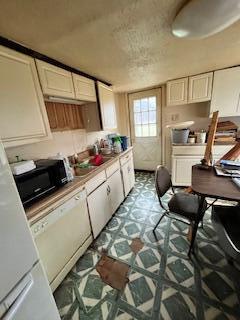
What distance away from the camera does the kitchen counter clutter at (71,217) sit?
1126 millimetres

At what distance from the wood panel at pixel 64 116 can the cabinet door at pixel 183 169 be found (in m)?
1.83

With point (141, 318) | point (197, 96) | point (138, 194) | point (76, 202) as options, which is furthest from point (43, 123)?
point (197, 96)

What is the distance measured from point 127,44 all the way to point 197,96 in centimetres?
171

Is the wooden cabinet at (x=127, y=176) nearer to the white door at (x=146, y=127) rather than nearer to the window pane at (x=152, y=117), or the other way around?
the white door at (x=146, y=127)

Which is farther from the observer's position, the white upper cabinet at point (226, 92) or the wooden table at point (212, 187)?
the white upper cabinet at point (226, 92)

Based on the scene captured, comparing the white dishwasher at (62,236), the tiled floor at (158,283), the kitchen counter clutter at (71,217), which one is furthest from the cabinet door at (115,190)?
the white dishwasher at (62,236)

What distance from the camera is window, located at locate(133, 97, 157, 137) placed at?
328 centimetres

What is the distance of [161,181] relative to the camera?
5.61 feet

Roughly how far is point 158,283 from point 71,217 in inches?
38.2

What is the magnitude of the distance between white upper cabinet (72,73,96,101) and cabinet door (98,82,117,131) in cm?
16

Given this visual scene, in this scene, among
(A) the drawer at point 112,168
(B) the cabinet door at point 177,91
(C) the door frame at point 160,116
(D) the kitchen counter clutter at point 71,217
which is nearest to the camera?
(D) the kitchen counter clutter at point 71,217

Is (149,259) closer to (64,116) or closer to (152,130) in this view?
(64,116)

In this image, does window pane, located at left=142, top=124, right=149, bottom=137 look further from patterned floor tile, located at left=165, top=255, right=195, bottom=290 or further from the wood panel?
patterned floor tile, located at left=165, top=255, right=195, bottom=290

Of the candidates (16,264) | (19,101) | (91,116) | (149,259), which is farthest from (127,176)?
(16,264)
